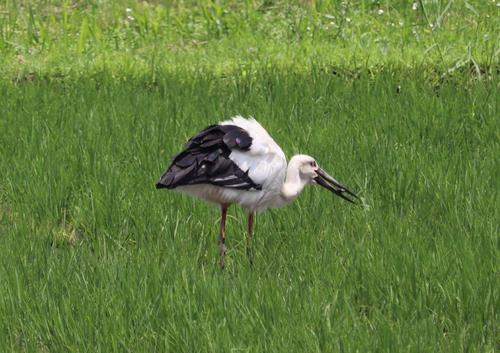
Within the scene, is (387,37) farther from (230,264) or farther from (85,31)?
(230,264)

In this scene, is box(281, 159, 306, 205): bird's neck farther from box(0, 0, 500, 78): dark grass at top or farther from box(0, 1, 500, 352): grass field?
box(0, 0, 500, 78): dark grass at top

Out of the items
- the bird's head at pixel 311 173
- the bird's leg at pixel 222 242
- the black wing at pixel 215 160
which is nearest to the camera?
the black wing at pixel 215 160

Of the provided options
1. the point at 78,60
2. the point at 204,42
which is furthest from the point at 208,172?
the point at 204,42

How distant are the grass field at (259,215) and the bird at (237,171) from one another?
224mm

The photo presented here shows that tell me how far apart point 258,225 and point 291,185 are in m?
0.42

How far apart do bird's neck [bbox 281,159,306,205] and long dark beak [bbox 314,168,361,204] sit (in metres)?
0.10

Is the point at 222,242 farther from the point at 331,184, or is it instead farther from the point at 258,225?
the point at 331,184

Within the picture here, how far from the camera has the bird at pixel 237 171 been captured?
4773mm

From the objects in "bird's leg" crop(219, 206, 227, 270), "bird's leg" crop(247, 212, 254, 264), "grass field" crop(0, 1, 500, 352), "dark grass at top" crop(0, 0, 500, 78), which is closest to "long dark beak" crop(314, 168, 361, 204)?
"grass field" crop(0, 1, 500, 352)

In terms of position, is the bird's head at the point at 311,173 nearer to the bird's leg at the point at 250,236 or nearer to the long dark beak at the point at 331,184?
the long dark beak at the point at 331,184

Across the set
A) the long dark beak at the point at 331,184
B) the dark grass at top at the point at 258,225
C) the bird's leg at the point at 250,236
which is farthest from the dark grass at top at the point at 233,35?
the bird's leg at the point at 250,236

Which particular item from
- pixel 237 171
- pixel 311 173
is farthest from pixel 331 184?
pixel 237 171

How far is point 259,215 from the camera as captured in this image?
5500 mm

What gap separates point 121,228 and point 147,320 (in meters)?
1.25
